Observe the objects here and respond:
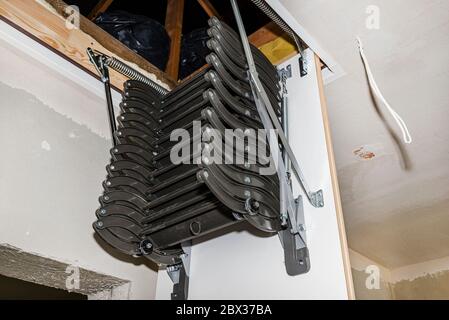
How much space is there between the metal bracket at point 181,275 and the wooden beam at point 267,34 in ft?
2.88

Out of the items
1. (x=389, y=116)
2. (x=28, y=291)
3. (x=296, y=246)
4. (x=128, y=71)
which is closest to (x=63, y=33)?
(x=128, y=71)

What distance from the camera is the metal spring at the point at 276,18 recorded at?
4.19ft

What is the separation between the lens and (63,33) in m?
1.38

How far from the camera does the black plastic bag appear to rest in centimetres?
171

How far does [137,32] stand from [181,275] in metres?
1.10

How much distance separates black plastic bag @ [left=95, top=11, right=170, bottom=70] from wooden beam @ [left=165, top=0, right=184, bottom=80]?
2.4 inches

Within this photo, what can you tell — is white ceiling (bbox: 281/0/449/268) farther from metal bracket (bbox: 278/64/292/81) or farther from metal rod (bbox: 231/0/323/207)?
metal rod (bbox: 231/0/323/207)

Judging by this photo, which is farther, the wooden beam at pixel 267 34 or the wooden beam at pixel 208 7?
the wooden beam at pixel 208 7

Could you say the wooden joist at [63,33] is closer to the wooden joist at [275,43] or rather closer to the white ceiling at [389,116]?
the wooden joist at [275,43]

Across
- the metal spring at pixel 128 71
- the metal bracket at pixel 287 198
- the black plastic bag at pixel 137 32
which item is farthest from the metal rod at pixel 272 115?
the black plastic bag at pixel 137 32

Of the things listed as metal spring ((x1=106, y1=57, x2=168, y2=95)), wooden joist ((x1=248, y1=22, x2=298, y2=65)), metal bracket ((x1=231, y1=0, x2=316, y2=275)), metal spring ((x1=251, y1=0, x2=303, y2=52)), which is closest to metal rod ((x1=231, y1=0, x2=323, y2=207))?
metal bracket ((x1=231, y1=0, x2=316, y2=275))

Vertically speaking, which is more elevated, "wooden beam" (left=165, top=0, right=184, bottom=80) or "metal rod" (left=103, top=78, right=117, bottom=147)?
"wooden beam" (left=165, top=0, right=184, bottom=80)

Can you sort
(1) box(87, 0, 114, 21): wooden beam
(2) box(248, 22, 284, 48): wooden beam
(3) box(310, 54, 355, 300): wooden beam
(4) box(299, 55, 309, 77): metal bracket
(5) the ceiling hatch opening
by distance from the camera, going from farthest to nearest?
(5) the ceiling hatch opening → (1) box(87, 0, 114, 21): wooden beam → (2) box(248, 22, 284, 48): wooden beam → (4) box(299, 55, 309, 77): metal bracket → (3) box(310, 54, 355, 300): wooden beam

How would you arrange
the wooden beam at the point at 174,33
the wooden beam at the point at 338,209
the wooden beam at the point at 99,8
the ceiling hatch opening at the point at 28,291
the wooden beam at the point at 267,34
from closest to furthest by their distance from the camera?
the wooden beam at the point at 338,209
the wooden beam at the point at 267,34
the wooden beam at the point at 174,33
the wooden beam at the point at 99,8
the ceiling hatch opening at the point at 28,291
